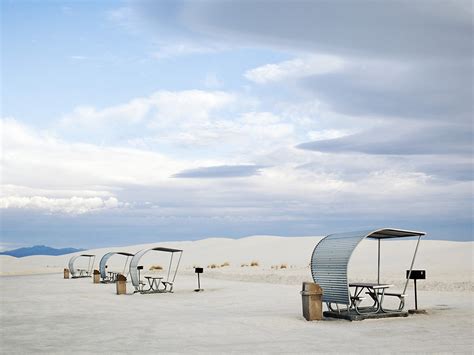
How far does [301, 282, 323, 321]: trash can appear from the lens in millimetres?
15648

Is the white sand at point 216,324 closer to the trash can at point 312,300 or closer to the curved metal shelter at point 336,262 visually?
the trash can at point 312,300

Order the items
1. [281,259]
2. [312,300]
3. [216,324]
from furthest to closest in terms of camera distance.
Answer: [281,259]
[312,300]
[216,324]

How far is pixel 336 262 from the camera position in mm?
15945

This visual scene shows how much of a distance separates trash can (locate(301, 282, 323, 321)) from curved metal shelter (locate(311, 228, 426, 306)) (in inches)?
18.8

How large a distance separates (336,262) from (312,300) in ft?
3.68

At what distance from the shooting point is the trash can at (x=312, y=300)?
1565 centimetres

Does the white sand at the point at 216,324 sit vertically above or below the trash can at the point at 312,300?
below

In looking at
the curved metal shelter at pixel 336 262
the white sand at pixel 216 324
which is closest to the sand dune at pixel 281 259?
the white sand at pixel 216 324

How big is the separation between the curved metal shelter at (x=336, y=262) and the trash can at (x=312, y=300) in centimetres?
48

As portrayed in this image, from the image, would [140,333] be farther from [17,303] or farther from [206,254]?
[206,254]

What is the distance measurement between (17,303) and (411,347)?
15.7m

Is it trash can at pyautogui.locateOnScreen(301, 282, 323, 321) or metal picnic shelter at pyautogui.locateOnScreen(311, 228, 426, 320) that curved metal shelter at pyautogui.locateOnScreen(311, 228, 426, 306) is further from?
trash can at pyautogui.locateOnScreen(301, 282, 323, 321)

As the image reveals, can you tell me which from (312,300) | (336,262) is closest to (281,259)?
(336,262)

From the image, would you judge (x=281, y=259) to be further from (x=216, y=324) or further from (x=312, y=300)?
(x=216, y=324)
